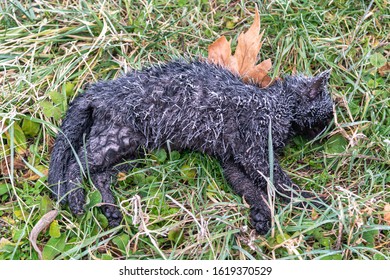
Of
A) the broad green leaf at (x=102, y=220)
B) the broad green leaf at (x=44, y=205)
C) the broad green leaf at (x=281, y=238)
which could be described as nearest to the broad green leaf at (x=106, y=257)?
the broad green leaf at (x=102, y=220)

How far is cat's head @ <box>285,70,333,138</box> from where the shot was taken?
142 inches

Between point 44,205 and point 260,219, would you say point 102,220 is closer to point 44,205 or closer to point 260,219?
point 44,205

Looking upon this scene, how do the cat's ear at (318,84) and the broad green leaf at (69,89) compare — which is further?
the broad green leaf at (69,89)

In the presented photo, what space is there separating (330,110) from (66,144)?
1.83 meters

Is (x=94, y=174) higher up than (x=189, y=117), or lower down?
lower down

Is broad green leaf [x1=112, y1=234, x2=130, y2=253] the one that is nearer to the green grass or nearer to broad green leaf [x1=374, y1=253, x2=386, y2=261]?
the green grass

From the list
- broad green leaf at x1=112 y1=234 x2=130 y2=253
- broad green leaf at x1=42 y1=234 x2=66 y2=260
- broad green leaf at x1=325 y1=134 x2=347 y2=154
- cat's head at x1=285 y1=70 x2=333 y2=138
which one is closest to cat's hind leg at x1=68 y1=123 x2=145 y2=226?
broad green leaf at x1=112 y1=234 x2=130 y2=253

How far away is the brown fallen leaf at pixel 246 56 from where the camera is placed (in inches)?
151

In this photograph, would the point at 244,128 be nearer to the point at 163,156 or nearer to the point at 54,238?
the point at 163,156

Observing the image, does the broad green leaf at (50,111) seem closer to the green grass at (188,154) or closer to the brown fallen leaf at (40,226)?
→ the green grass at (188,154)

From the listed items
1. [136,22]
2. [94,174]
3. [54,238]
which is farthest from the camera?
[136,22]

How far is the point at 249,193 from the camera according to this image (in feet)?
11.3

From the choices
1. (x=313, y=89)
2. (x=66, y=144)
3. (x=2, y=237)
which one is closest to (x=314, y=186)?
(x=313, y=89)

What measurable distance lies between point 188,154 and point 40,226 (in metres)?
1.07
